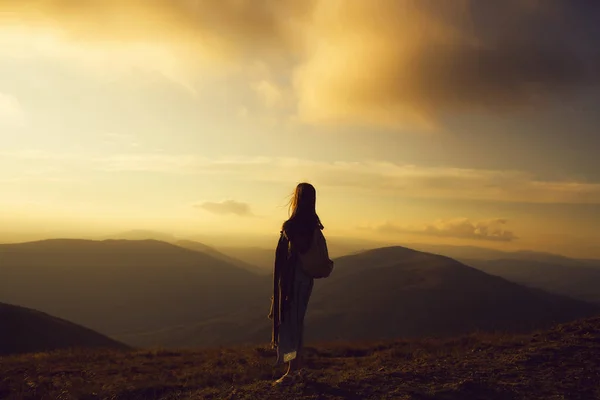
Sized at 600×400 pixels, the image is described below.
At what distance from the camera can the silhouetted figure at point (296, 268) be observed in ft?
A: 27.5

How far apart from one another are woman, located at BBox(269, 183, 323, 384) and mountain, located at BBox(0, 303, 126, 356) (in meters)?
32.1

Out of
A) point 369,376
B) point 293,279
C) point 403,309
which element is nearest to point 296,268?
point 293,279

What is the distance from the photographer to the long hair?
8359 mm

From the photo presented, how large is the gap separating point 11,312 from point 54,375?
35.6 metres

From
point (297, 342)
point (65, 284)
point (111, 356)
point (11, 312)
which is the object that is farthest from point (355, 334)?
point (65, 284)

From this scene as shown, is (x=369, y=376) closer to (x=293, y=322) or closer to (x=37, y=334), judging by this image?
(x=293, y=322)

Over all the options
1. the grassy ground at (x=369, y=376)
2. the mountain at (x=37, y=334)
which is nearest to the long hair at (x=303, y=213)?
the grassy ground at (x=369, y=376)

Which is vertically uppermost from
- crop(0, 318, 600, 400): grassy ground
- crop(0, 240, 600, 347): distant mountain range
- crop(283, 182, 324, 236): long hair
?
crop(283, 182, 324, 236): long hair

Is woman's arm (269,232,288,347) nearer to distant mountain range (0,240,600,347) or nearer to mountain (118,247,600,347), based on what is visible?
distant mountain range (0,240,600,347)

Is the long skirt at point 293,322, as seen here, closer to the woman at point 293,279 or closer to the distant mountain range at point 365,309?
the woman at point 293,279

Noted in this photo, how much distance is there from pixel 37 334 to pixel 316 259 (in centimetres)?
3940

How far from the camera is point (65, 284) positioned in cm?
19238

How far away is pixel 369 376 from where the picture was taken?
8859mm

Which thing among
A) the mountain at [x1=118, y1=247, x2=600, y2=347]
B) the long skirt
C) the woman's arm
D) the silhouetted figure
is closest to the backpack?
the silhouetted figure
